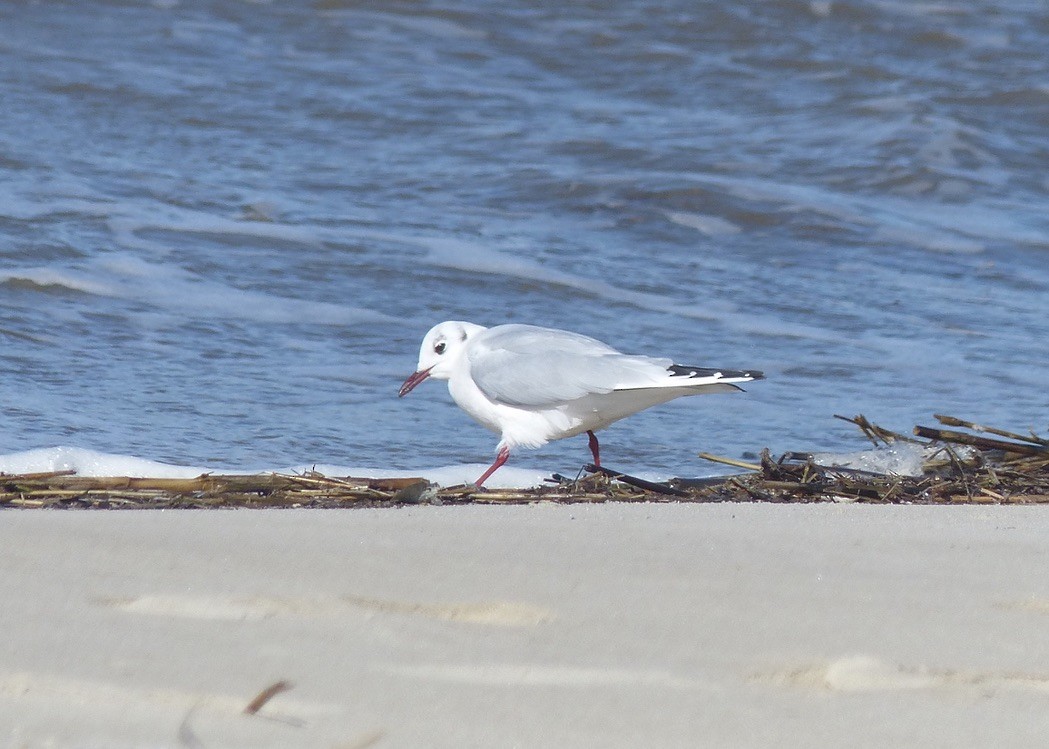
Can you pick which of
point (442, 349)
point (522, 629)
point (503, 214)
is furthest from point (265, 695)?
point (503, 214)

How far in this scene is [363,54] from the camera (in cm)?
1028

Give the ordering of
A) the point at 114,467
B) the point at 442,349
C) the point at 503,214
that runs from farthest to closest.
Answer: the point at 503,214 < the point at 442,349 < the point at 114,467

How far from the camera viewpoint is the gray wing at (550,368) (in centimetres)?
396

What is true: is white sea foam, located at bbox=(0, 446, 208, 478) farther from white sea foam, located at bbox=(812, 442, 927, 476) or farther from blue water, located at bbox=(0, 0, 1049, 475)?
white sea foam, located at bbox=(812, 442, 927, 476)

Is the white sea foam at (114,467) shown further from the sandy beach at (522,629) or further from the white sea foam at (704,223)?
the white sea foam at (704,223)

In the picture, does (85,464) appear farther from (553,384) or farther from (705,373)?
(705,373)

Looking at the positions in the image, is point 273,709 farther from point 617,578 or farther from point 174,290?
point 174,290

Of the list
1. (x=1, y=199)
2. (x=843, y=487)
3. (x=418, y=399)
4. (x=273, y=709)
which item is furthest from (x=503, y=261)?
(x=273, y=709)

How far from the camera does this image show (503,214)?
7594 mm

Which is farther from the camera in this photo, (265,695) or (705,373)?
(705,373)

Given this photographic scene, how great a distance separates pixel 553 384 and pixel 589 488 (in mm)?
624

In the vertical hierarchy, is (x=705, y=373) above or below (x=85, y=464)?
above

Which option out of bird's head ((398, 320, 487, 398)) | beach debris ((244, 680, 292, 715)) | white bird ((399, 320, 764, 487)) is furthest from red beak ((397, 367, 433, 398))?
beach debris ((244, 680, 292, 715))

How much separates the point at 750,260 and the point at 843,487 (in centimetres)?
391
